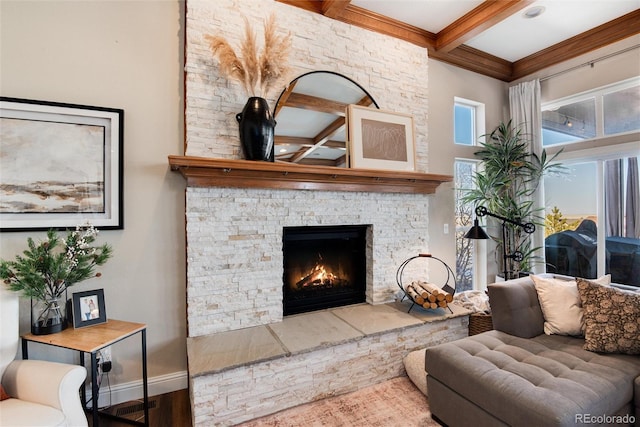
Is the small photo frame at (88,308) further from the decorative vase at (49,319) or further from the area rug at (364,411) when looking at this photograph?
the area rug at (364,411)

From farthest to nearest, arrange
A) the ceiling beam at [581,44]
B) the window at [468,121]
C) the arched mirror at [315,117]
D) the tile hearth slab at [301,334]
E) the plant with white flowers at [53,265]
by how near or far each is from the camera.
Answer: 1. the window at [468,121]
2. the ceiling beam at [581,44]
3. the arched mirror at [315,117]
4. the tile hearth slab at [301,334]
5. the plant with white flowers at [53,265]

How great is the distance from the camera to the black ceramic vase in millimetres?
2234

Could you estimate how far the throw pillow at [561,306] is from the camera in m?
2.06

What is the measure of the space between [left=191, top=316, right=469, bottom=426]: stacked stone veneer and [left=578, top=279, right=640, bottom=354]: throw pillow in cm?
104

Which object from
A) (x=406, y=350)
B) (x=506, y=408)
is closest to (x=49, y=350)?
(x=406, y=350)

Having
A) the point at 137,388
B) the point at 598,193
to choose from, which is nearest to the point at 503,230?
the point at 598,193

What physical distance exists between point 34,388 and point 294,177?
1935 millimetres

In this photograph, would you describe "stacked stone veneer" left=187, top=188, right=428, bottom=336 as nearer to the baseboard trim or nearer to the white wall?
the white wall

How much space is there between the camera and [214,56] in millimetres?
2283

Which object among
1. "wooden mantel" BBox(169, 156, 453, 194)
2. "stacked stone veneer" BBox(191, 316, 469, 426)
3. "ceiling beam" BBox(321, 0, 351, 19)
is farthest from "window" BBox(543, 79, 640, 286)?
"ceiling beam" BBox(321, 0, 351, 19)

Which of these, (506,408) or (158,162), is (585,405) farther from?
(158,162)

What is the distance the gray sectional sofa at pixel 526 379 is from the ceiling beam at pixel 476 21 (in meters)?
2.44

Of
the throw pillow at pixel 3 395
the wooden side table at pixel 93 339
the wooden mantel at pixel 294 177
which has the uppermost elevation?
the wooden mantel at pixel 294 177

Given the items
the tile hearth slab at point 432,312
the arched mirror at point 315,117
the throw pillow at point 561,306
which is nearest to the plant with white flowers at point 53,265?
the arched mirror at point 315,117
